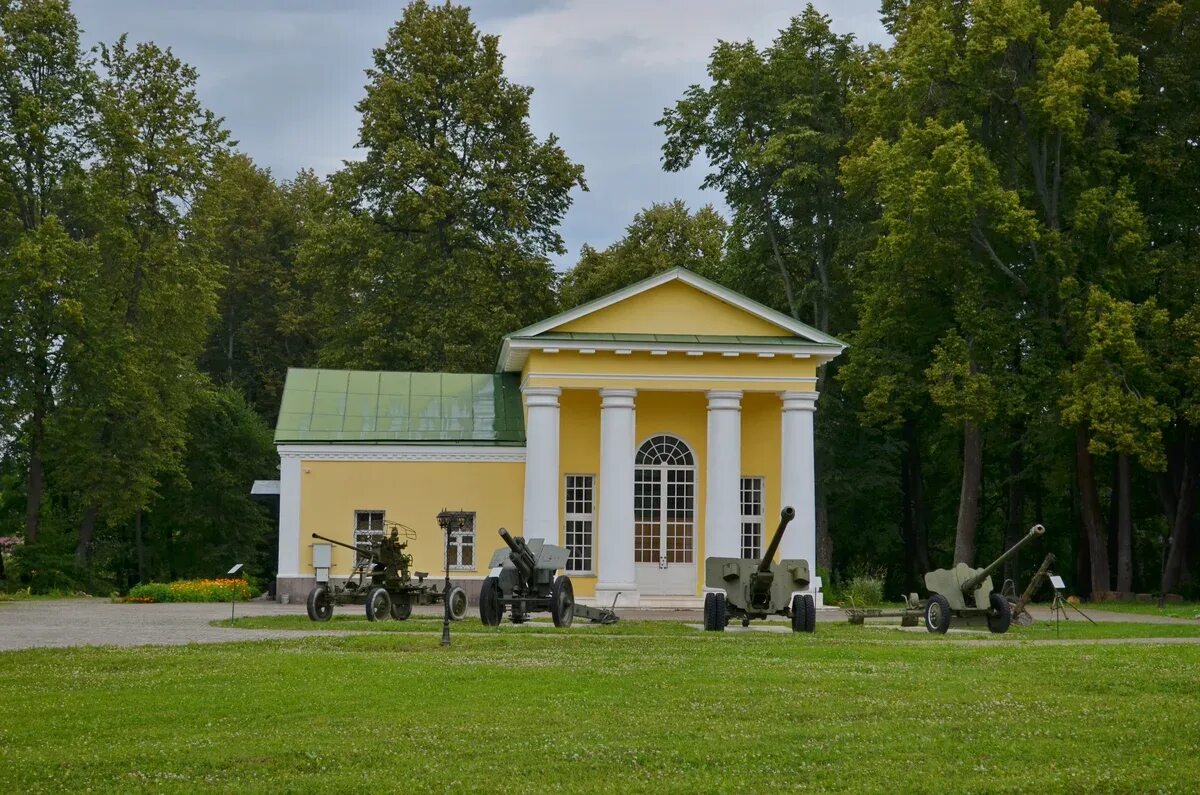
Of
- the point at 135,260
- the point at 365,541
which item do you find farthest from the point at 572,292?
the point at 365,541

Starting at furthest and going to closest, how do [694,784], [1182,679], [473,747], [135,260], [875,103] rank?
[135,260] < [875,103] < [1182,679] < [473,747] < [694,784]

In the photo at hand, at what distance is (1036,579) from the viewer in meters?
23.6

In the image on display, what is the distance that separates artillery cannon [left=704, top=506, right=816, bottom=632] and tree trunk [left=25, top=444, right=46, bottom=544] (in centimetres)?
2271

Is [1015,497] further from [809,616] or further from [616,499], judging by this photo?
[809,616]

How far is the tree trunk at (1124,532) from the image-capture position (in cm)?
3441

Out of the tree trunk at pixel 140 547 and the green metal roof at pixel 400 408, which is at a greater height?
the green metal roof at pixel 400 408

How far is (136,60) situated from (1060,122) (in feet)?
79.2

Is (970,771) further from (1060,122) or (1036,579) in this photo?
(1060,122)

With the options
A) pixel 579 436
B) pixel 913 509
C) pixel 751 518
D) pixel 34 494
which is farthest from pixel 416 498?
pixel 913 509

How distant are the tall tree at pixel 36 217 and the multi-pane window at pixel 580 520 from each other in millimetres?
13709

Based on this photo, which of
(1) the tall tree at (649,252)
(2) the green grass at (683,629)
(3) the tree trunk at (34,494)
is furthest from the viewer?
(1) the tall tree at (649,252)

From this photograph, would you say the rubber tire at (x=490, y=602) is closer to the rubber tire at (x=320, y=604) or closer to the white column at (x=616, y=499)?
the rubber tire at (x=320, y=604)

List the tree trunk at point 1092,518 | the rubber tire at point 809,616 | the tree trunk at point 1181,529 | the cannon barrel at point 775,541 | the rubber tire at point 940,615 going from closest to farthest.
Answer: the cannon barrel at point 775,541 < the rubber tire at point 809,616 < the rubber tire at point 940,615 < the tree trunk at point 1181,529 < the tree trunk at point 1092,518

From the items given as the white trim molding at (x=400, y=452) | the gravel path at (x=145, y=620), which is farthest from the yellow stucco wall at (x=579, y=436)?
the gravel path at (x=145, y=620)
